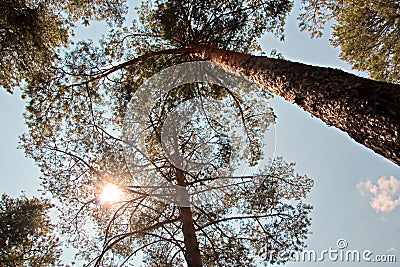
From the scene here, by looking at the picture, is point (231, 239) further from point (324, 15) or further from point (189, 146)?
point (324, 15)

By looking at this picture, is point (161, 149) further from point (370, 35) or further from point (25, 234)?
point (370, 35)

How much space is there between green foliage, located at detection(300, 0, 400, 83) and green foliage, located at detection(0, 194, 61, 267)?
9760 millimetres

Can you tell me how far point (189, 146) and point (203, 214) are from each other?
5.82 ft

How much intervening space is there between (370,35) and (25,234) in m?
12.0

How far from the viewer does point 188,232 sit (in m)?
6.57

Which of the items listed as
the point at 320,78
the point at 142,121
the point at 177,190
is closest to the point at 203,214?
the point at 177,190

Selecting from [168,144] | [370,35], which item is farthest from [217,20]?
[370,35]

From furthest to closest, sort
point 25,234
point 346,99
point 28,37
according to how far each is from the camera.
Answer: point 25,234, point 28,37, point 346,99

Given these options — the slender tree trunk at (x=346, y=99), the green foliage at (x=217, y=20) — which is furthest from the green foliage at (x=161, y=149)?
the slender tree trunk at (x=346, y=99)

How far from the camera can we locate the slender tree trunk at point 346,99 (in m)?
2.02

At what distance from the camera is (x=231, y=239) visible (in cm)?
682

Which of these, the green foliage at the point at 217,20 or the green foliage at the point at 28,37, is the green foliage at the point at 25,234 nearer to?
the green foliage at the point at 28,37

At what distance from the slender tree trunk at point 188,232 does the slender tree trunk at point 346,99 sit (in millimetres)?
4069

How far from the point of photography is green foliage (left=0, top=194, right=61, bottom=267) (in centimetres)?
711
